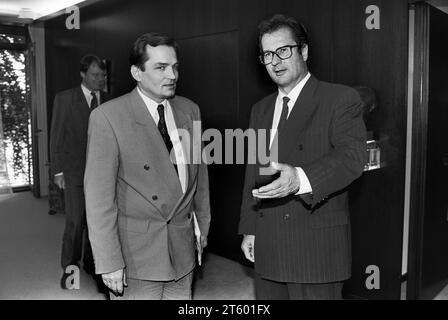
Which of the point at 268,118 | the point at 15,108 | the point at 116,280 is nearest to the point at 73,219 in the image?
the point at 116,280

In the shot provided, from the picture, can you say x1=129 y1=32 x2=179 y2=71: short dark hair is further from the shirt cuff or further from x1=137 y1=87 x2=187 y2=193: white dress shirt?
the shirt cuff

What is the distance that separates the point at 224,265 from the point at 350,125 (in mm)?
2928

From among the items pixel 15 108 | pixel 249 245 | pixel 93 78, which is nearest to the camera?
pixel 249 245

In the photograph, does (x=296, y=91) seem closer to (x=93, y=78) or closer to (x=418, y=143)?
(x=418, y=143)

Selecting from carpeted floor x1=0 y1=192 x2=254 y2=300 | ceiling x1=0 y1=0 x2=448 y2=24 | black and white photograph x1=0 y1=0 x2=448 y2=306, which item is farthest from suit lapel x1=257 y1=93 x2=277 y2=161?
ceiling x1=0 y1=0 x2=448 y2=24

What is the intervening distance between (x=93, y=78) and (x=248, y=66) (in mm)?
1346

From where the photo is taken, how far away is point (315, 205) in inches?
70.2

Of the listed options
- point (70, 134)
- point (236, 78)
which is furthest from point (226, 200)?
point (70, 134)

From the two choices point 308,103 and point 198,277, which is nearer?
point 308,103

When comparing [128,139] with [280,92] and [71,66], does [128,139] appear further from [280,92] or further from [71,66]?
[71,66]

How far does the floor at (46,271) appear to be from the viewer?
371cm

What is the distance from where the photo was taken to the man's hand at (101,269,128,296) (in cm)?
187

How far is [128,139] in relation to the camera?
6.12 ft
